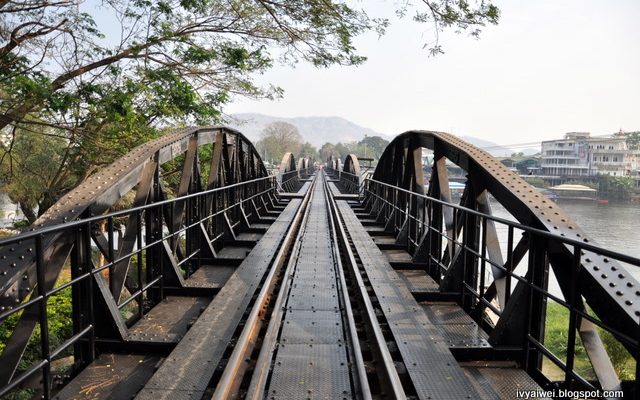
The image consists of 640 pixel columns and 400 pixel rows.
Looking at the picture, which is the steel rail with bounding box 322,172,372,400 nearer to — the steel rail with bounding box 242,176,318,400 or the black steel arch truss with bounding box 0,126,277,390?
the steel rail with bounding box 242,176,318,400

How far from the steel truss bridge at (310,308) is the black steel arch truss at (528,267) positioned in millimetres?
14

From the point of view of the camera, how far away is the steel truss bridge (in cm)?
302

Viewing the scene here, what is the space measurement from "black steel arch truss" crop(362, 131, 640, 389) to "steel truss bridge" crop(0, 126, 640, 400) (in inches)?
0.6

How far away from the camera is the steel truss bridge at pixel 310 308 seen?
3016mm

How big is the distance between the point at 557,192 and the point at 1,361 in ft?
53.8

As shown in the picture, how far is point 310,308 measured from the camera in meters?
5.05

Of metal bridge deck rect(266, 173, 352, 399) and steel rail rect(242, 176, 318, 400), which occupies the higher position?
steel rail rect(242, 176, 318, 400)

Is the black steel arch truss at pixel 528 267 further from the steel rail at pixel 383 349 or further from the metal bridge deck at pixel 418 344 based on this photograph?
the steel rail at pixel 383 349

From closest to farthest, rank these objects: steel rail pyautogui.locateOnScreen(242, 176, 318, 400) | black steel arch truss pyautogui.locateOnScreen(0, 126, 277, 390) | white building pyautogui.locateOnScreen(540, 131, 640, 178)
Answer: black steel arch truss pyautogui.locateOnScreen(0, 126, 277, 390) → steel rail pyautogui.locateOnScreen(242, 176, 318, 400) → white building pyautogui.locateOnScreen(540, 131, 640, 178)

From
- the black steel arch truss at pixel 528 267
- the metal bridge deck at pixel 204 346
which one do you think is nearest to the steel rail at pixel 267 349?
the metal bridge deck at pixel 204 346

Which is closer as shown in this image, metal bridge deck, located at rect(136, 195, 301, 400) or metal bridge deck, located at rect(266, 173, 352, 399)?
metal bridge deck, located at rect(136, 195, 301, 400)

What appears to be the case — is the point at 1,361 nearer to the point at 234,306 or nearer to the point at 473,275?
the point at 234,306

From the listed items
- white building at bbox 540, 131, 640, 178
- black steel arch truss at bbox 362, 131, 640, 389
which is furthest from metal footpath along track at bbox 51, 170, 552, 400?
white building at bbox 540, 131, 640, 178

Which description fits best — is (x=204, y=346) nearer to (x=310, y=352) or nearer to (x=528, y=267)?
(x=310, y=352)
